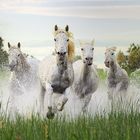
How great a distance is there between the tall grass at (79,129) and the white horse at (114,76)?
645 centimetres

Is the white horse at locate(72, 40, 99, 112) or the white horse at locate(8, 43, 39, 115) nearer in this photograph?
the white horse at locate(72, 40, 99, 112)

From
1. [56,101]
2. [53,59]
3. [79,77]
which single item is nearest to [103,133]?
[56,101]

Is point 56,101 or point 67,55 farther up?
point 67,55

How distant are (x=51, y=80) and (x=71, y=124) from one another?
3.97 m

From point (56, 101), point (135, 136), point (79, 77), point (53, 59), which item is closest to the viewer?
point (135, 136)

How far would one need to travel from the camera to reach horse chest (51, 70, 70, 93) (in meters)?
10.6

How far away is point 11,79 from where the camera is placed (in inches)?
510

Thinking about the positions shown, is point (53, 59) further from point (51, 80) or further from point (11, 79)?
point (11, 79)

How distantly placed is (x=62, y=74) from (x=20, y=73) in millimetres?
2227

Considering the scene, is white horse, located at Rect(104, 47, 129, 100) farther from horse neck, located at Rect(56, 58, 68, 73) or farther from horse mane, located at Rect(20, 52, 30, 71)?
horse neck, located at Rect(56, 58, 68, 73)

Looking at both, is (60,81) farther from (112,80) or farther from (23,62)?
(112,80)

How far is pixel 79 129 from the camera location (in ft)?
19.6

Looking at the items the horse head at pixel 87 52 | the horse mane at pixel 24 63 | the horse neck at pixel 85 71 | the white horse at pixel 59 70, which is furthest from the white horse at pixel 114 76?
the white horse at pixel 59 70

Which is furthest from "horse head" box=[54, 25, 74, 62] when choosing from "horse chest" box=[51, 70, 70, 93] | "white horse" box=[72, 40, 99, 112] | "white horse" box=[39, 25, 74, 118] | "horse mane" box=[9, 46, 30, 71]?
"horse mane" box=[9, 46, 30, 71]
